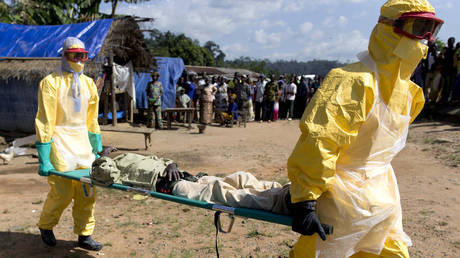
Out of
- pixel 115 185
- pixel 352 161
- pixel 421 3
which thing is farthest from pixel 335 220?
pixel 115 185

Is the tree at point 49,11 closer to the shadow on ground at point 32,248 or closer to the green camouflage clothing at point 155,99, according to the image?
the green camouflage clothing at point 155,99

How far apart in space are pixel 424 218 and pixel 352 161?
2.95 m

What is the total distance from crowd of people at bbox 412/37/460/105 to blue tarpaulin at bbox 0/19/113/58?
408 inches

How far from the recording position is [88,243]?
3.87m

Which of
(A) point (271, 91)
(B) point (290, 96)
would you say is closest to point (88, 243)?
(A) point (271, 91)

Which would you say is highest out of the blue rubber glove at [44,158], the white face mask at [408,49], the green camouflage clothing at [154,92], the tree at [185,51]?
the tree at [185,51]

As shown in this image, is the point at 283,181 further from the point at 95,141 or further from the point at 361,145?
the point at 361,145

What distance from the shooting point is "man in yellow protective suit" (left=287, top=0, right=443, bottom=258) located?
6.67 ft

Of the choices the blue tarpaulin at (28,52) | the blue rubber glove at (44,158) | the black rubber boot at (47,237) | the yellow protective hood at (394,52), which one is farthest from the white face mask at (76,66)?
the blue tarpaulin at (28,52)

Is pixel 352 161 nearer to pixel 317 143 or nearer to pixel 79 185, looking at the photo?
pixel 317 143

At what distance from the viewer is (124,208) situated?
515 cm

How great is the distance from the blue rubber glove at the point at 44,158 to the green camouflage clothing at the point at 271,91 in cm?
1175

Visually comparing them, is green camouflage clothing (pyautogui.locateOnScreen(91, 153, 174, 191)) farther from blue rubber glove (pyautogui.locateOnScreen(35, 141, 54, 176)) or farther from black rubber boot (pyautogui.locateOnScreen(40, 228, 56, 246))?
black rubber boot (pyautogui.locateOnScreen(40, 228, 56, 246))

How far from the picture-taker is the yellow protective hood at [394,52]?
6.98 feet
